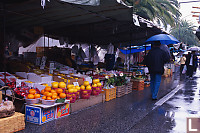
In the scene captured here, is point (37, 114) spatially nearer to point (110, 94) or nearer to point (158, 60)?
point (110, 94)

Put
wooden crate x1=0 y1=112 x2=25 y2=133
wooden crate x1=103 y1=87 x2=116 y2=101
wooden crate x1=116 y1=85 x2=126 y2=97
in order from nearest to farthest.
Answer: wooden crate x1=0 y1=112 x2=25 y2=133, wooden crate x1=103 y1=87 x2=116 y2=101, wooden crate x1=116 y1=85 x2=126 y2=97

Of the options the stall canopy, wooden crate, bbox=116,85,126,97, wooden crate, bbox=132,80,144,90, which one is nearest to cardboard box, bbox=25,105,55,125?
the stall canopy

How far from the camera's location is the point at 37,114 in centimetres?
449


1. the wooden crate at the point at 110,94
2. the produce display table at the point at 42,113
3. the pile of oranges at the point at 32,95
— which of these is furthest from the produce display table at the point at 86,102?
the pile of oranges at the point at 32,95

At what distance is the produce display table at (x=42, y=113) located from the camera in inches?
176

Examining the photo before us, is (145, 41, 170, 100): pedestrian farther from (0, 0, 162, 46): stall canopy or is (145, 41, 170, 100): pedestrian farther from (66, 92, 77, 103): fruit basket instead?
(66, 92, 77, 103): fruit basket

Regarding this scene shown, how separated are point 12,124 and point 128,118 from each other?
108 inches

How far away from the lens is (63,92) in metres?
5.51

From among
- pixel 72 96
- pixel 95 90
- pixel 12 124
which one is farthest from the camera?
pixel 95 90

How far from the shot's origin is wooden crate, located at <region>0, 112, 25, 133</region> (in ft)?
12.2

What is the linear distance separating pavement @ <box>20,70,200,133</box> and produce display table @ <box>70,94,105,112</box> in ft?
0.46

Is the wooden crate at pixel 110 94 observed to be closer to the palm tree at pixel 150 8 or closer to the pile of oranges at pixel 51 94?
the pile of oranges at pixel 51 94

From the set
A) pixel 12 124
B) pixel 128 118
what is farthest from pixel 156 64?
pixel 12 124

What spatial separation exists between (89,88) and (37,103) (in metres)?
1.80
